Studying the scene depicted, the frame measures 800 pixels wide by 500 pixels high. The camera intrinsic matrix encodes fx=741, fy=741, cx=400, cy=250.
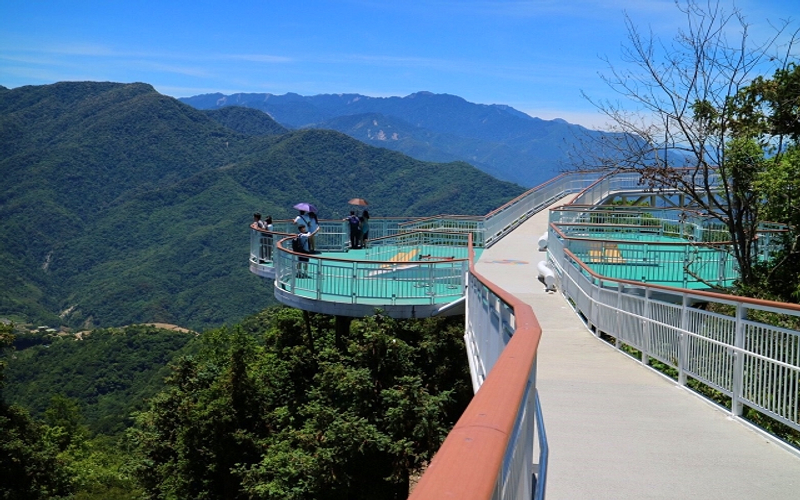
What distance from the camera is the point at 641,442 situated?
6129 millimetres

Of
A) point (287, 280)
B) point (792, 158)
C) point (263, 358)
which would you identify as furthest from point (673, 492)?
point (263, 358)

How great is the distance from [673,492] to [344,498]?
35.6 feet

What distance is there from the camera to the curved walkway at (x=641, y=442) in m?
5.03

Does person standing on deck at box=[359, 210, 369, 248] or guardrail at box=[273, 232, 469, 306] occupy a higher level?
person standing on deck at box=[359, 210, 369, 248]

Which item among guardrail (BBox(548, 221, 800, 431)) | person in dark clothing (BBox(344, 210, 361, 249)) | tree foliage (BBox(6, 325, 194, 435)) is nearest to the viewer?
guardrail (BBox(548, 221, 800, 431))

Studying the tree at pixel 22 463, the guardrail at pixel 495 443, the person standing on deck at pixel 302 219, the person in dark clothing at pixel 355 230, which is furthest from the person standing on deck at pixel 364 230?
the guardrail at pixel 495 443

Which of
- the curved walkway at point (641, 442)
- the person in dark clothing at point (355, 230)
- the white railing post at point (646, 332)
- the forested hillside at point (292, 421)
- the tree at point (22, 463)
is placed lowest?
the tree at point (22, 463)

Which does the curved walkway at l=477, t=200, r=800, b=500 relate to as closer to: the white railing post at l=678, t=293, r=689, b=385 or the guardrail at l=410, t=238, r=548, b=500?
the white railing post at l=678, t=293, r=689, b=385

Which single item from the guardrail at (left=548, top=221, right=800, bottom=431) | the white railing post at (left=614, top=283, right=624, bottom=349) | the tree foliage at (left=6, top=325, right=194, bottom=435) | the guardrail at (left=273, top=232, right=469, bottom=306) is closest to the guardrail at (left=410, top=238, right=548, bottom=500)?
the guardrail at (left=548, top=221, right=800, bottom=431)

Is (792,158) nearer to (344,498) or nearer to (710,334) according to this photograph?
(710,334)

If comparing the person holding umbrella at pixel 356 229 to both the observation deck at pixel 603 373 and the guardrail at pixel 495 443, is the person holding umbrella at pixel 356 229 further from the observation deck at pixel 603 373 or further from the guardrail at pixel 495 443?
the guardrail at pixel 495 443

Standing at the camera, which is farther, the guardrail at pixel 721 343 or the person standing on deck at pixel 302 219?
the person standing on deck at pixel 302 219

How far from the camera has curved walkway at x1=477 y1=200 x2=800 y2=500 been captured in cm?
503

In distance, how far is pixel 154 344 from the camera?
8894 cm
